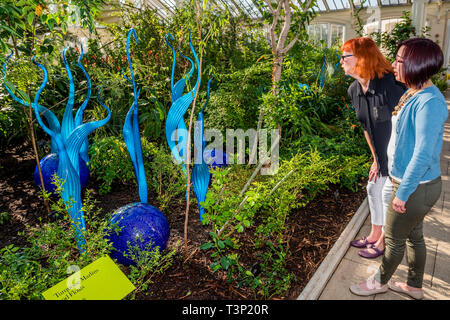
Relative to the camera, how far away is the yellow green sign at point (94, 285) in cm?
Answer: 121

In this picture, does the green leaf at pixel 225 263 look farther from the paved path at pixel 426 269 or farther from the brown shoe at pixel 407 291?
the brown shoe at pixel 407 291

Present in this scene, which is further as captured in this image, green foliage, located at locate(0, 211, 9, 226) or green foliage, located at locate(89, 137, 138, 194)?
green foliage, located at locate(89, 137, 138, 194)

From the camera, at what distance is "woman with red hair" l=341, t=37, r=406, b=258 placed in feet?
6.00

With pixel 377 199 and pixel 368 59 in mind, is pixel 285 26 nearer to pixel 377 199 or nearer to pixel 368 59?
pixel 368 59

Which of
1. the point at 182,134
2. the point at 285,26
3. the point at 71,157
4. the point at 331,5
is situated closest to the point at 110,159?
the point at 71,157

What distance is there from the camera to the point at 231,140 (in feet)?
10.2

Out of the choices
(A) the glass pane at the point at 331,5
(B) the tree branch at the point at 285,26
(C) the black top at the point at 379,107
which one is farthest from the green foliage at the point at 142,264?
(A) the glass pane at the point at 331,5

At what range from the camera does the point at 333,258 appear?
204 centimetres

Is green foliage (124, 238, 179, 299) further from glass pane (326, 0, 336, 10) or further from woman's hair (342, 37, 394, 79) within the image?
glass pane (326, 0, 336, 10)

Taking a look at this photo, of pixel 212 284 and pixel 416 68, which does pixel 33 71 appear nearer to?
pixel 212 284

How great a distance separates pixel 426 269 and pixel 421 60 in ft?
4.81

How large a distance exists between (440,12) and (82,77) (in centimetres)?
1666

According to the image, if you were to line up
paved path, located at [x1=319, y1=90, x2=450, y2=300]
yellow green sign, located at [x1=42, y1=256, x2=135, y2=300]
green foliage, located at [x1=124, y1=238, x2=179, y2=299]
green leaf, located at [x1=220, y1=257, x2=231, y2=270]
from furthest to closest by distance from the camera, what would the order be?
paved path, located at [x1=319, y1=90, x2=450, y2=300] → green leaf, located at [x1=220, y1=257, x2=231, y2=270] → green foliage, located at [x1=124, y1=238, x2=179, y2=299] → yellow green sign, located at [x1=42, y1=256, x2=135, y2=300]

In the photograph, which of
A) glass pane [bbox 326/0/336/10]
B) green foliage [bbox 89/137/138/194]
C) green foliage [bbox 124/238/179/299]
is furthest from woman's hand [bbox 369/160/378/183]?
glass pane [bbox 326/0/336/10]
